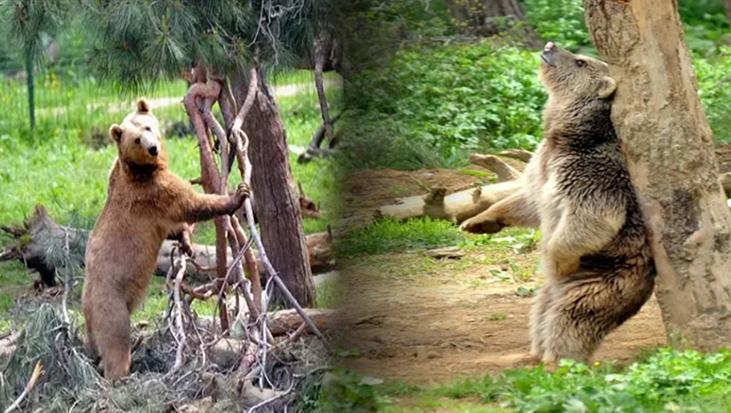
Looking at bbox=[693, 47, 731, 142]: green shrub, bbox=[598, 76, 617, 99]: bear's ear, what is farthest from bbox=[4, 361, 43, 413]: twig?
bbox=[693, 47, 731, 142]: green shrub

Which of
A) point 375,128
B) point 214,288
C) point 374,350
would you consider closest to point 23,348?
point 214,288

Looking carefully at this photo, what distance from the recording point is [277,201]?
8.91 m

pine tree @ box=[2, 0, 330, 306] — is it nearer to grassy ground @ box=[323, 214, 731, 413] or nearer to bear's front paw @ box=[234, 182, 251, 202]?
bear's front paw @ box=[234, 182, 251, 202]

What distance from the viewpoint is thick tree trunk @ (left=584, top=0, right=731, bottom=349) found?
16.3 feet

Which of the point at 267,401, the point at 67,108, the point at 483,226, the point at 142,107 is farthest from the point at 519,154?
the point at 67,108

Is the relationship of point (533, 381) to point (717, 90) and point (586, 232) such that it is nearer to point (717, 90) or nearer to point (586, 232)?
point (586, 232)

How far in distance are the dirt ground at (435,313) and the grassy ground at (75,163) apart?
1530 millimetres

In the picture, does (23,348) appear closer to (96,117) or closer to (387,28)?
(387,28)

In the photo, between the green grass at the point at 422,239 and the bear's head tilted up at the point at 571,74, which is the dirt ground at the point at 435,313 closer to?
the green grass at the point at 422,239

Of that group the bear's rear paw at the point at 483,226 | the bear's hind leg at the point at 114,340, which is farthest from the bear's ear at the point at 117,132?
the bear's rear paw at the point at 483,226

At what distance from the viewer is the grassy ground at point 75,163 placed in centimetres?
1055

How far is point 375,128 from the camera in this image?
7.62 ft

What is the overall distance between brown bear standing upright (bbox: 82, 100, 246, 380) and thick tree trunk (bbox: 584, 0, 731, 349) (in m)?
2.81

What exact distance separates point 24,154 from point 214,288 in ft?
27.7
